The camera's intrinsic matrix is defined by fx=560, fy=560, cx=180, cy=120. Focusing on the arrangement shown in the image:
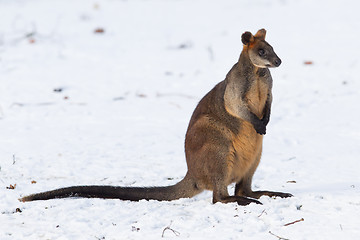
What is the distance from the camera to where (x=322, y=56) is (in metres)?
10.0

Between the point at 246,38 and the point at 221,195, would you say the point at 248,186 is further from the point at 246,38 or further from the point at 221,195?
the point at 246,38

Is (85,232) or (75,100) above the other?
(85,232)

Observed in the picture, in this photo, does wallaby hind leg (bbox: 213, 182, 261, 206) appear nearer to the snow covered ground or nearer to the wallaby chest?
the snow covered ground

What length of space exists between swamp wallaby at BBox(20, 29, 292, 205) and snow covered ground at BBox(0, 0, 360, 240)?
0.17m

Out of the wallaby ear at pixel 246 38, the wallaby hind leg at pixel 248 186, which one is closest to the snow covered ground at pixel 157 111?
the wallaby hind leg at pixel 248 186

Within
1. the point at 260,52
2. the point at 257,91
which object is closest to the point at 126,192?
the point at 257,91

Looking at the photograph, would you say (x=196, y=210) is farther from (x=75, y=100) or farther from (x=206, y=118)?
(x=75, y=100)

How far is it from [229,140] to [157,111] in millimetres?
3661

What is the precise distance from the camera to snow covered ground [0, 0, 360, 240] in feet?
13.3

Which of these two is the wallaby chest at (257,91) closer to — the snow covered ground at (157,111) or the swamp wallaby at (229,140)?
the swamp wallaby at (229,140)

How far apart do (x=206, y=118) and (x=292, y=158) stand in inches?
73.3

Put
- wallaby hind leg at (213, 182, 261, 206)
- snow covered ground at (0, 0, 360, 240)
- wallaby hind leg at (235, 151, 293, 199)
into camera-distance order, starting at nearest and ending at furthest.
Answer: snow covered ground at (0, 0, 360, 240)
wallaby hind leg at (213, 182, 261, 206)
wallaby hind leg at (235, 151, 293, 199)

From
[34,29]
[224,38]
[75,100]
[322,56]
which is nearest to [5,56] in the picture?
[34,29]

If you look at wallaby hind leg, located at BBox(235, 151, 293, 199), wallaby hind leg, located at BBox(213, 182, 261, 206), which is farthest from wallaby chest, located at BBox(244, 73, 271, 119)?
wallaby hind leg, located at BBox(213, 182, 261, 206)
